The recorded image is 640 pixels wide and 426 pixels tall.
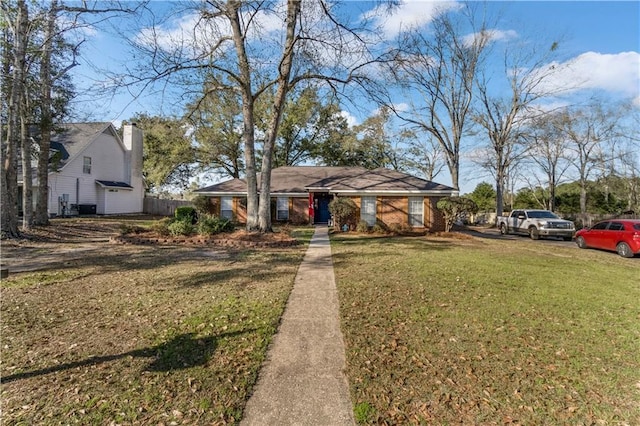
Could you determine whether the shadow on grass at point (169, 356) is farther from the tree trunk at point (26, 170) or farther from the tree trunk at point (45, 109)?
the tree trunk at point (26, 170)

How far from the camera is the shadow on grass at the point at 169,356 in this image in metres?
3.33

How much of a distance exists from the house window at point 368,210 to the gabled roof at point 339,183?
1.78ft

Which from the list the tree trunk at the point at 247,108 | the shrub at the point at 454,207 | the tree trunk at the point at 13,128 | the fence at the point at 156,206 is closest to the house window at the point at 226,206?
the tree trunk at the point at 247,108

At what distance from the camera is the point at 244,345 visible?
13.0ft

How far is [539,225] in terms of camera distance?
18.0m

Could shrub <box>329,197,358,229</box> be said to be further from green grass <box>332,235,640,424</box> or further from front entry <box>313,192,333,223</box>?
green grass <box>332,235,640,424</box>

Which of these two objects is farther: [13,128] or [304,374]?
[13,128]

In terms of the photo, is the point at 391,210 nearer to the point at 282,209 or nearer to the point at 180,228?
the point at 282,209

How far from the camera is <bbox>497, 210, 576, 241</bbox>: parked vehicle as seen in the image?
17.8 metres

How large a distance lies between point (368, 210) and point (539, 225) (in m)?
9.40

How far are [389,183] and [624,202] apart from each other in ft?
103

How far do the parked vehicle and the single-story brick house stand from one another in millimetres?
4090

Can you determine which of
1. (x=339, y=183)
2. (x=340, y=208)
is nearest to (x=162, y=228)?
(x=340, y=208)

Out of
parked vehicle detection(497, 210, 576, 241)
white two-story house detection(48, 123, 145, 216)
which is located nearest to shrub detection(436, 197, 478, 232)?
parked vehicle detection(497, 210, 576, 241)
